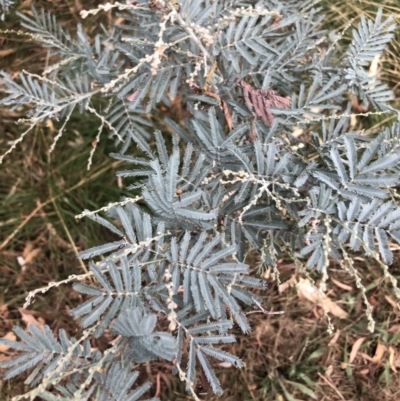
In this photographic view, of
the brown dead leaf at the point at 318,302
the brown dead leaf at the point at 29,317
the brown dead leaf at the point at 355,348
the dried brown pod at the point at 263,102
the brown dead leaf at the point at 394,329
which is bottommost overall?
the brown dead leaf at the point at 355,348

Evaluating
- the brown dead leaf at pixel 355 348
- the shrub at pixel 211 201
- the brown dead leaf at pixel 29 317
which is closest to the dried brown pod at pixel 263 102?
the shrub at pixel 211 201

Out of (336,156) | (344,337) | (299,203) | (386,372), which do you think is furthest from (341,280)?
(336,156)

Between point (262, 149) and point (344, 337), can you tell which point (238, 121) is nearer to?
point (262, 149)

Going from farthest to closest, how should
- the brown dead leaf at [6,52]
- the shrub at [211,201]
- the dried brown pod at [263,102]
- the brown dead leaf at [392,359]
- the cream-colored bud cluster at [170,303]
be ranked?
the brown dead leaf at [6,52] → the brown dead leaf at [392,359] → the dried brown pod at [263,102] → the shrub at [211,201] → the cream-colored bud cluster at [170,303]

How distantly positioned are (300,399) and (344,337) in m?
0.25

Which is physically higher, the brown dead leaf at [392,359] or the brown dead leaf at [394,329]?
the brown dead leaf at [394,329]

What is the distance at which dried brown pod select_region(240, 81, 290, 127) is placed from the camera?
1013mm

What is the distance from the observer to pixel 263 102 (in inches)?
39.8

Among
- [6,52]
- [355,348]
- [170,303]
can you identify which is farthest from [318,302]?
[6,52]

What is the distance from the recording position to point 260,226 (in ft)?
3.11

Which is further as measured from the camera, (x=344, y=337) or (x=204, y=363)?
(x=344, y=337)

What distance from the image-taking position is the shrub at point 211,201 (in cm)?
83

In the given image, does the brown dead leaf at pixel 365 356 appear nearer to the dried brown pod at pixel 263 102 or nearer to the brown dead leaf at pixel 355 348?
the brown dead leaf at pixel 355 348

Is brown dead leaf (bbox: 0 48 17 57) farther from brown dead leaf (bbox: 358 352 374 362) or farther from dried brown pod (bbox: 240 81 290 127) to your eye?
brown dead leaf (bbox: 358 352 374 362)
